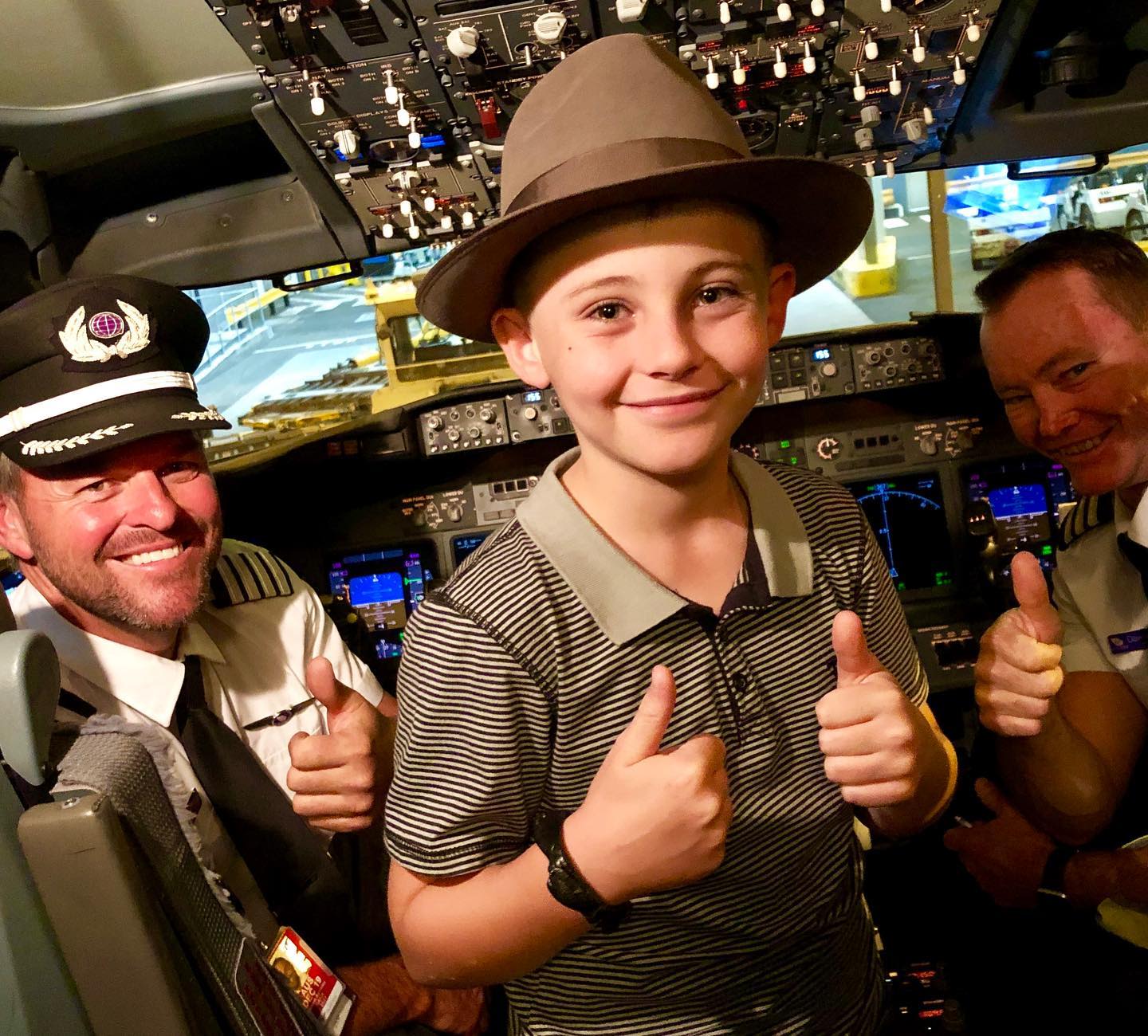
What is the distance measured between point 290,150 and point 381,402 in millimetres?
1101

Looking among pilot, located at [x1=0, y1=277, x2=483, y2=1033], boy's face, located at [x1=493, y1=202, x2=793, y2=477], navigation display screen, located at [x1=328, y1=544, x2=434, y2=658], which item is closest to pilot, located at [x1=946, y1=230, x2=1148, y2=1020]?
boy's face, located at [x1=493, y1=202, x2=793, y2=477]

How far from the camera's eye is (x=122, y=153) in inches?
75.4

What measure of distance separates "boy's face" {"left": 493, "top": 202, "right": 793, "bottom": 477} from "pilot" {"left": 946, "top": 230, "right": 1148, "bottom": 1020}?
96 cm

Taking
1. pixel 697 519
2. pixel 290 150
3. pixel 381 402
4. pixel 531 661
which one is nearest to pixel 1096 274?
pixel 697 519

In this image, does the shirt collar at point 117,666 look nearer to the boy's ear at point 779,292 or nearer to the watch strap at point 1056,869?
the boy's ear at point 779,292

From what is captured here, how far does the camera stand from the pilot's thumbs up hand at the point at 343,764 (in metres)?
1.14

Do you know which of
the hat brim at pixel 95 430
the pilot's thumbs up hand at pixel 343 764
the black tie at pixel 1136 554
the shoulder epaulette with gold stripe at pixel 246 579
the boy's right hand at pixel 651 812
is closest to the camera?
the boy's right hand at pixel 651 812

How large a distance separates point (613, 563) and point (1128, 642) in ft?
3.83

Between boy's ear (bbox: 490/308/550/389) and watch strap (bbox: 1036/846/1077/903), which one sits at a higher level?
boy's ear (bbox: 490/308/550/389)

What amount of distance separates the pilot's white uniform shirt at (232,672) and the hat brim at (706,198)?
32.6 inches

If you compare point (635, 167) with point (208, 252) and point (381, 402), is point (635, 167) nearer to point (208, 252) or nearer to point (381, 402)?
point (208, 252)

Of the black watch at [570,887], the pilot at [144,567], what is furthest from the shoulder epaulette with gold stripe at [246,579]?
the black watch at [570,887]

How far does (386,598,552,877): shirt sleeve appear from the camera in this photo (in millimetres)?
780

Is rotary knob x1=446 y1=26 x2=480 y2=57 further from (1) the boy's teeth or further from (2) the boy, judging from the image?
(1) the boy's teeth
